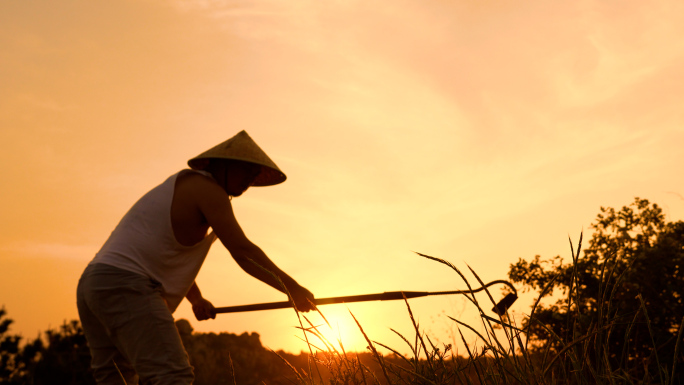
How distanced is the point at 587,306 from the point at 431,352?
5.88 metres

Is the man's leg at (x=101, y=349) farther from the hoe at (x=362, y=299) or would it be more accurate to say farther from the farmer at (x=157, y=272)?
the hoe at (x=362, y=299)

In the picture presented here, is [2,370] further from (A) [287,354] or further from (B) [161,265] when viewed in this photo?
(B) [161,265]

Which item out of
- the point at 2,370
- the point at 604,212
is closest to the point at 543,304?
the point at 604,212

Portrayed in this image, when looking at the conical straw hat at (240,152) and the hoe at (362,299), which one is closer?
the conical straw hat at (240,152)

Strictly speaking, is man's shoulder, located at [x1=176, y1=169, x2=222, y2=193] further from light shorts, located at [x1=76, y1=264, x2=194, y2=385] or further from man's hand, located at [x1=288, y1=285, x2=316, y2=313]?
man's hand, located at [x1=288, y1=285, x2=316, y2=313]

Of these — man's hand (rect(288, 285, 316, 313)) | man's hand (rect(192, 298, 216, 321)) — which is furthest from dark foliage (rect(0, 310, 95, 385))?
man's hand (rect(288, 285, 316, 313))

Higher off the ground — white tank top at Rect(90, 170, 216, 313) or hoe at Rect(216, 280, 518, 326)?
white tank top at Rect(90, 170, 216, 313)

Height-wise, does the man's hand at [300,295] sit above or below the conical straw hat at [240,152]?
below

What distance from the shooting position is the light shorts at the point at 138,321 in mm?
3086

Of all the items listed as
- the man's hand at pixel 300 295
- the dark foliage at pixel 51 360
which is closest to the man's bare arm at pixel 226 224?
the man's hand at pixel 300 295

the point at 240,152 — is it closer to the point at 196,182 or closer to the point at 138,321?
the point at 196,182

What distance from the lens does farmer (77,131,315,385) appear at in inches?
123

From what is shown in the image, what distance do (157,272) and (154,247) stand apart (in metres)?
0.15

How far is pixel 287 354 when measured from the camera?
11.6 meters
